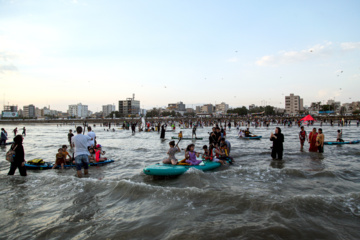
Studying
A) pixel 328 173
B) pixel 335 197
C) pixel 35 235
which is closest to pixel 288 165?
pixel 328 173

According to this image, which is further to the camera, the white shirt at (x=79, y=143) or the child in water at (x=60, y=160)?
the child in water at (x=60, y=160)

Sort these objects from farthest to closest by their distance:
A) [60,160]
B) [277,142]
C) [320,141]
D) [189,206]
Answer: [320,141] → [277,142] → [60,160] → [189,206]

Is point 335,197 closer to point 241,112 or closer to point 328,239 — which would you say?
point 328,239

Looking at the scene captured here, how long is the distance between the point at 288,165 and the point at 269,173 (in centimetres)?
215

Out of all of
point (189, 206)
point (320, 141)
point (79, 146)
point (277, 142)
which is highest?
point (79, 146)

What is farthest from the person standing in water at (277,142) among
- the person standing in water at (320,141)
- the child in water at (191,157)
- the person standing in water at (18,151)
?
the person standing in water at (18,151)

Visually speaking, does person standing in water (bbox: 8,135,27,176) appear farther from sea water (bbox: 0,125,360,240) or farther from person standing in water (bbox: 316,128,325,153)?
person standing in water (bbox: 316,128,325,153)

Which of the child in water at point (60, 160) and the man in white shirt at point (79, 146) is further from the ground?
the man in white shirt at point (79, 146)

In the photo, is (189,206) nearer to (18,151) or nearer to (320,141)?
(18,151)

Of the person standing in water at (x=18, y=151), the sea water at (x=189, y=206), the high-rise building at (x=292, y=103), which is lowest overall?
the sea water at (x=189, y=206)

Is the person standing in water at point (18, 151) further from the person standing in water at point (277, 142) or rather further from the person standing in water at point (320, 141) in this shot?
the person standing in water at point (320, 141)

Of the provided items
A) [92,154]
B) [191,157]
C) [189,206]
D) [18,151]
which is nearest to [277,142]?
[191,157]

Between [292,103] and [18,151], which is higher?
[292,103]

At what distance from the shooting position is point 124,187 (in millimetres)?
7590
